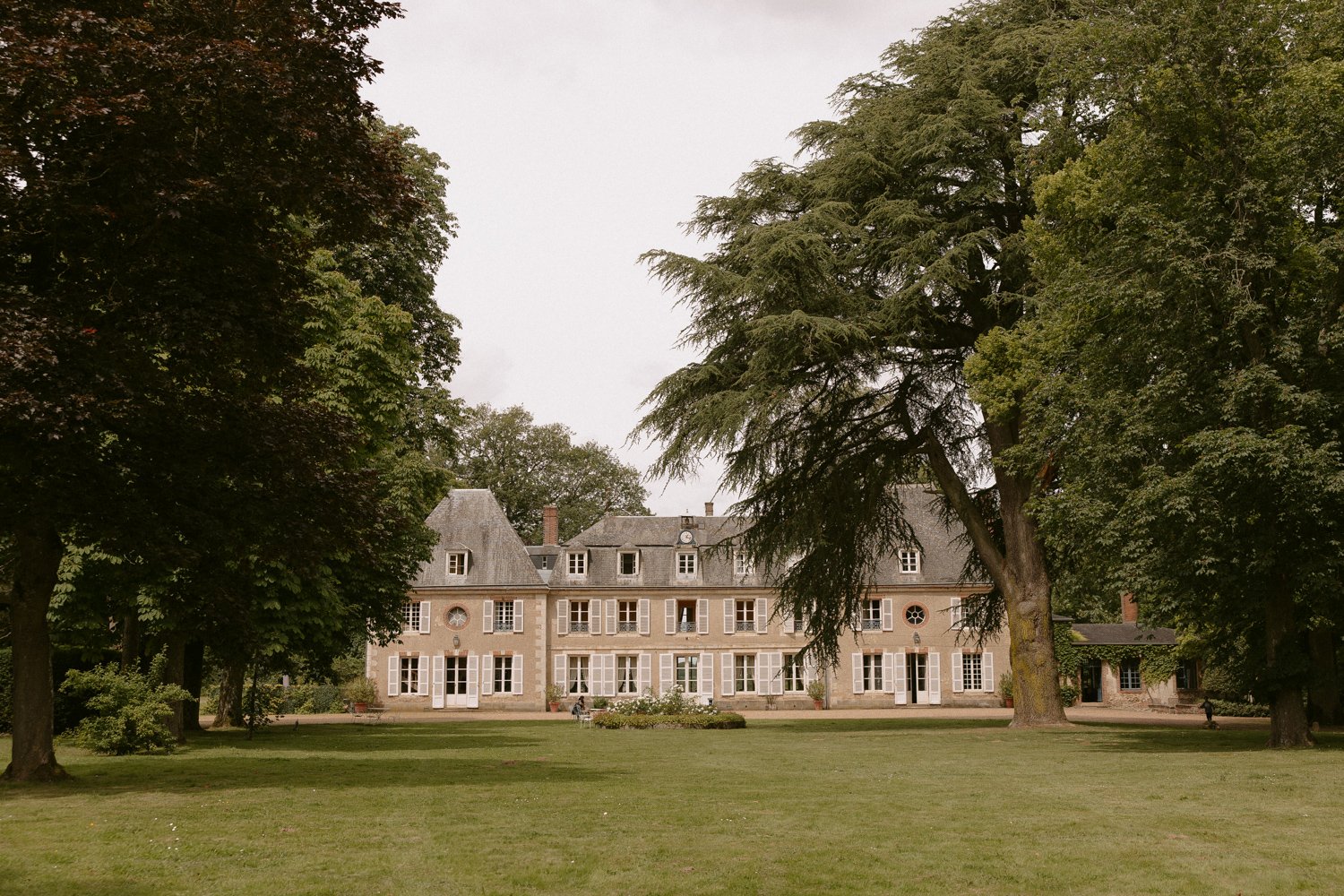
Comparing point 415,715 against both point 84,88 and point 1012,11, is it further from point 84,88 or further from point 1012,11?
point 84,88

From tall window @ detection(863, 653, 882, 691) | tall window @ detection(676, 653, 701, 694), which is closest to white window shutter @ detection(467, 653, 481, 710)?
tall window @ detection(676, 653, 701, 694)

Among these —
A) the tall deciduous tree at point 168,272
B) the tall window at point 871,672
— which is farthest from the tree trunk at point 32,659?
the tall window at point 871,672

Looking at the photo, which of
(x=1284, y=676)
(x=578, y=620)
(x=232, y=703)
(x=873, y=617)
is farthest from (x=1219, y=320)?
(x=578, y=620)

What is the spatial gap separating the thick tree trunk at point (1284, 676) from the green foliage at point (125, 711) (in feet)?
50.2

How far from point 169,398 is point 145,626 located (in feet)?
33.0

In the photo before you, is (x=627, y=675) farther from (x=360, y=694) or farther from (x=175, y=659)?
(x=175, y=659)

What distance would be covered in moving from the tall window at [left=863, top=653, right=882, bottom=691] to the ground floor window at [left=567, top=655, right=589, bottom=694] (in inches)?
395

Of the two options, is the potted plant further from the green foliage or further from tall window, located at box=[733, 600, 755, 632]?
the green foliage

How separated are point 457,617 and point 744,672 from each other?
1056 centimetres

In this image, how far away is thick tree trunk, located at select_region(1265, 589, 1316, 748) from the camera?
1797cm

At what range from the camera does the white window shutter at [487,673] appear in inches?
1750

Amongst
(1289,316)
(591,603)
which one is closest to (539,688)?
(591,603)

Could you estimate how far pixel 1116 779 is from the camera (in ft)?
42.2

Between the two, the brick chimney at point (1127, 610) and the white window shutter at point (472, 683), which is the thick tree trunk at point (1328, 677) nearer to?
the brick chimney at point (1127, 610)
